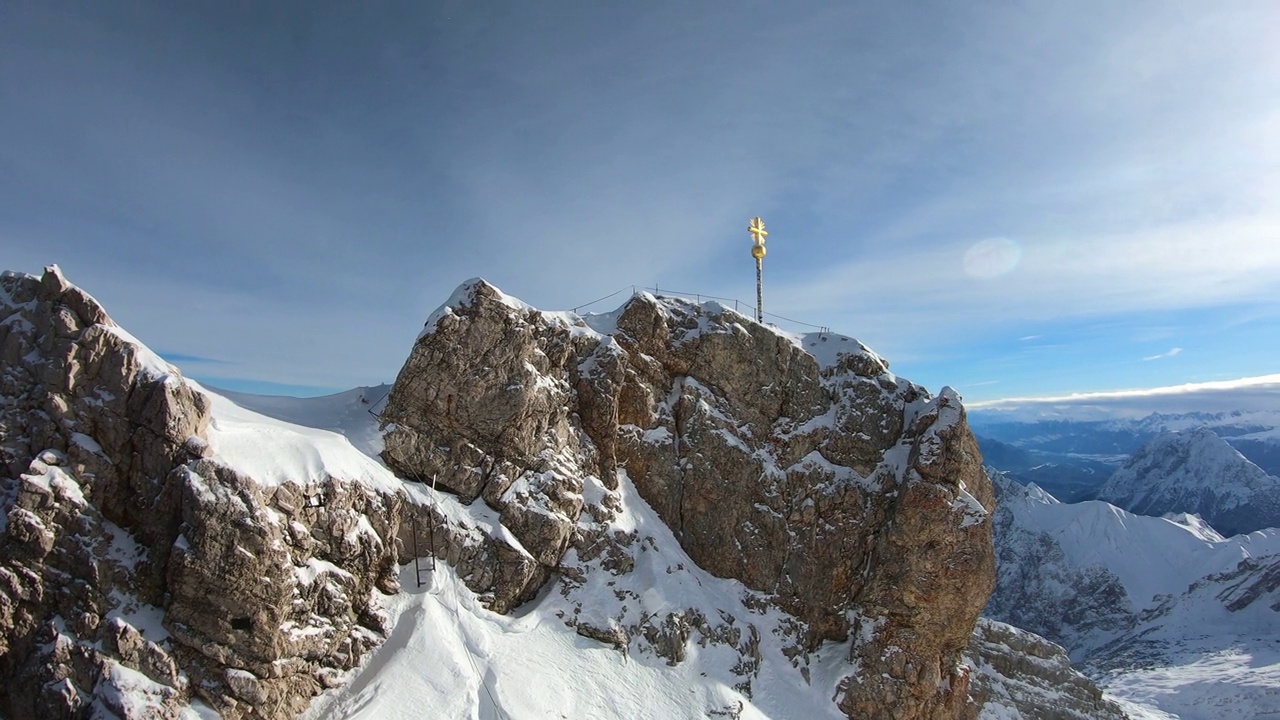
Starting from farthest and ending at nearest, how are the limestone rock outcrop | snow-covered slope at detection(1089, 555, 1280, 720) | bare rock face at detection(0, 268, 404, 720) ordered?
snow-covered slope at detection(1089, 555, 1280, 720)
the limestone rock outcrop
bare rock face at detection(0, 268, 404, 720)

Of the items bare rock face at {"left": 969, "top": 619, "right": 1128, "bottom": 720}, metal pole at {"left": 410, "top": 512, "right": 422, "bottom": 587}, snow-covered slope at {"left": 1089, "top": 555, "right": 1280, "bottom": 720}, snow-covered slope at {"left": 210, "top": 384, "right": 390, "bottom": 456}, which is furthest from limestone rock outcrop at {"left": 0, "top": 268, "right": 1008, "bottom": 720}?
snow-covered slope at {"left": 1089, "top": 555, "right": 1280, "bottom": 720}

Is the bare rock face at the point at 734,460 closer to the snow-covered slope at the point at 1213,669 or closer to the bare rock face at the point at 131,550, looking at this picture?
the bare rock face at the point at 131,550

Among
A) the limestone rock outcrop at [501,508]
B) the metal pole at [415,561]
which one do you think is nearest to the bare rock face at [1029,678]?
the limestone rock outcrop at [501,508]

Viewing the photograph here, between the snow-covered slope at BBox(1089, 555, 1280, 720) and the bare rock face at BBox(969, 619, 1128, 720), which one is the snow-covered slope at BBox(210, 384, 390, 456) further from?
the snow-covered slope at BBox(1089, 555, 1280, 720)

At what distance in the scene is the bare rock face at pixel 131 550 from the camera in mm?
25047

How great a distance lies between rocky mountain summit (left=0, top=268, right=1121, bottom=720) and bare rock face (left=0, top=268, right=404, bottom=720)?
3.6 inches

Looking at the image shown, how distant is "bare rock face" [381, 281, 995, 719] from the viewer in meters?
40.0

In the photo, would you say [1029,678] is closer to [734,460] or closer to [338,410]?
[734,460]

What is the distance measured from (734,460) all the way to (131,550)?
3416 cm

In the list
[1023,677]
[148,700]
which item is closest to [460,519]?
[148,700]

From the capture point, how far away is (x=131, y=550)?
27484 millimetres

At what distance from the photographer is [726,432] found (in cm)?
4797

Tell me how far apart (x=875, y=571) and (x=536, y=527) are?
2335 centimetres

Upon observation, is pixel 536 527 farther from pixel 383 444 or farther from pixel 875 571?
pixel 875 571
